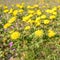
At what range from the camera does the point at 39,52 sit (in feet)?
11.4

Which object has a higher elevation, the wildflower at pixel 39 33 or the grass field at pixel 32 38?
the wildflower at pixel 39 33

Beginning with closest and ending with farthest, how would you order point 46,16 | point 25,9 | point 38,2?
1. point 46,16
2. point 25,9
3. point 38,2

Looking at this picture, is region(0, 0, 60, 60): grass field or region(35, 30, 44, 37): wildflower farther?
region(35, 30, 44, 37): wildflower

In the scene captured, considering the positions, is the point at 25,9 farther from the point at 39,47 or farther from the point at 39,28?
the point at 39,47

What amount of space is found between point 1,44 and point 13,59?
1.53 ft

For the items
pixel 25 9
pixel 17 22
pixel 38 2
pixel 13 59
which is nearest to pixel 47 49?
pixel 13 59

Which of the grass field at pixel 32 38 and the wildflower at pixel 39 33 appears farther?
the wildflower at pixel 39 33

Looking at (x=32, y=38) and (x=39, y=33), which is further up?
(x=39, y=33)

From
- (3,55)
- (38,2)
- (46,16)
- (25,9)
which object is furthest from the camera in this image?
(38,2)

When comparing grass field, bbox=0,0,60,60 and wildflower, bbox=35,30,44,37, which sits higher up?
wildflower, bbox=35,30,44,37

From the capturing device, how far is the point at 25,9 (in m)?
5.13

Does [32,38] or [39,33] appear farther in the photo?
[32,38]

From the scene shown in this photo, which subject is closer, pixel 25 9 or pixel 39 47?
pixel 39 47

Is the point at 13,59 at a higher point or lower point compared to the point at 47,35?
lower
